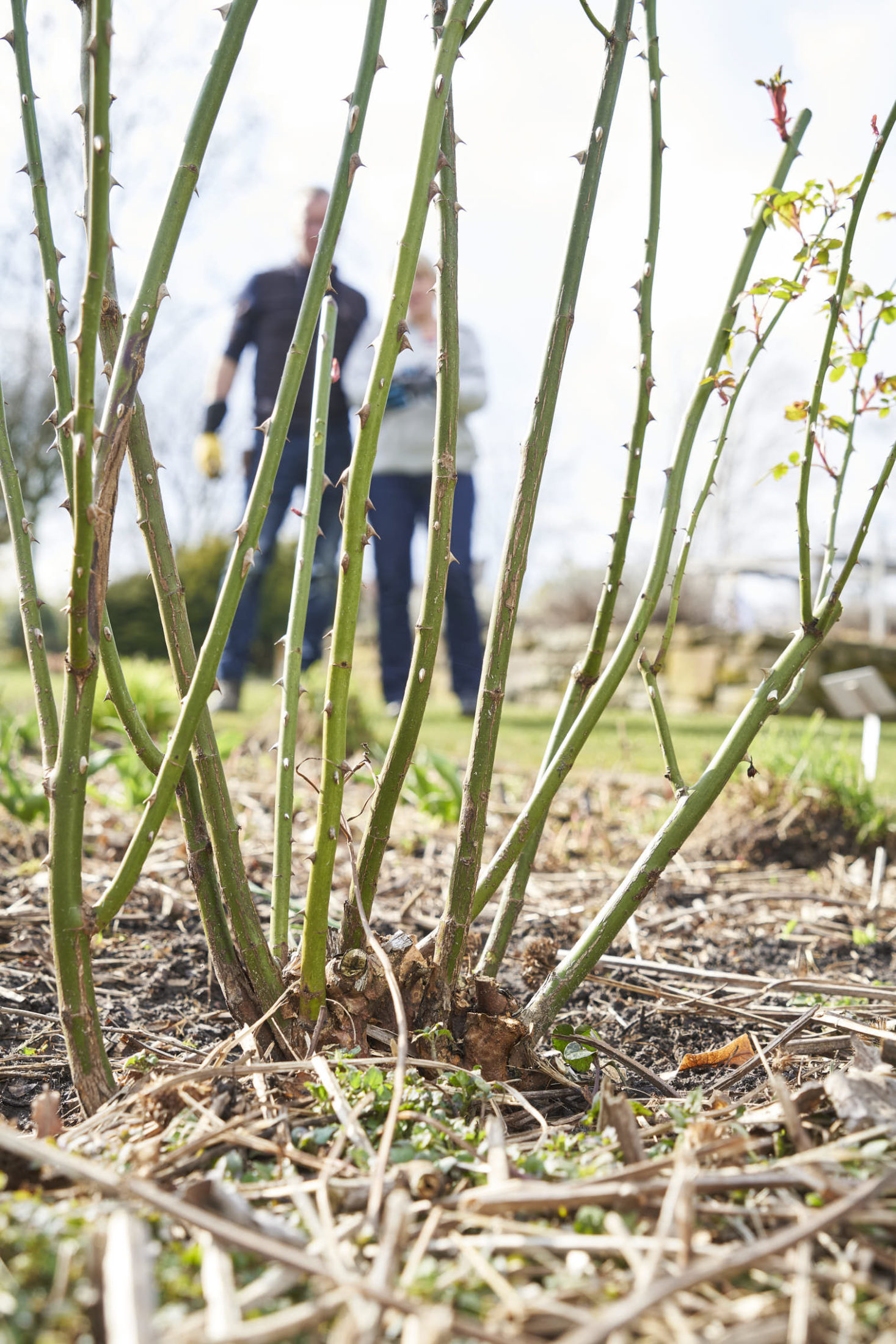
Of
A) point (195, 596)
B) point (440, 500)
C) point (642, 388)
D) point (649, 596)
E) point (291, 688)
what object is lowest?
point (195, 596)

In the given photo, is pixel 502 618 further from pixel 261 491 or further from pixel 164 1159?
pixel 164 1159

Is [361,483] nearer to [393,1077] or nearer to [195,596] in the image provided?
[393,1077]

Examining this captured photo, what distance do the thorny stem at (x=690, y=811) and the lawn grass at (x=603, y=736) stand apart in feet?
6.58

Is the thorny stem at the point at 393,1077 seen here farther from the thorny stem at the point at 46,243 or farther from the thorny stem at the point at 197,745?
the thorny stem at the point at 46,243

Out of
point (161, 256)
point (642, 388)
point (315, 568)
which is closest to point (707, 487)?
point (642, 388)

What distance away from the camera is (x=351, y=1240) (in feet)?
2.39

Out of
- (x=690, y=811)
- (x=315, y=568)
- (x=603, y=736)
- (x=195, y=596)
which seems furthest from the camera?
(x=195, y=596)

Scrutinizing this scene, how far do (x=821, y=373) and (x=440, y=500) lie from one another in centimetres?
53

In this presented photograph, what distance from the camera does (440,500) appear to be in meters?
1.09

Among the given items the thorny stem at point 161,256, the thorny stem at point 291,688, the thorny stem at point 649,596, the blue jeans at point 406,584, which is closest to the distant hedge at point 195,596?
the blue jeans at point 406,584

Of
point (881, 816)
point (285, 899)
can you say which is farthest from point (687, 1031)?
point (881, 816)

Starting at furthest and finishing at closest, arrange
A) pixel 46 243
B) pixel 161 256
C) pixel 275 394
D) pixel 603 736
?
pixel 603 736 → pixel 275 394 → pixel 46 243 → pixel 161 256

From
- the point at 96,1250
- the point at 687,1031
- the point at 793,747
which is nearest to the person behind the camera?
the point at 96,1250

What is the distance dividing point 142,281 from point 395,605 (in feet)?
14.5
